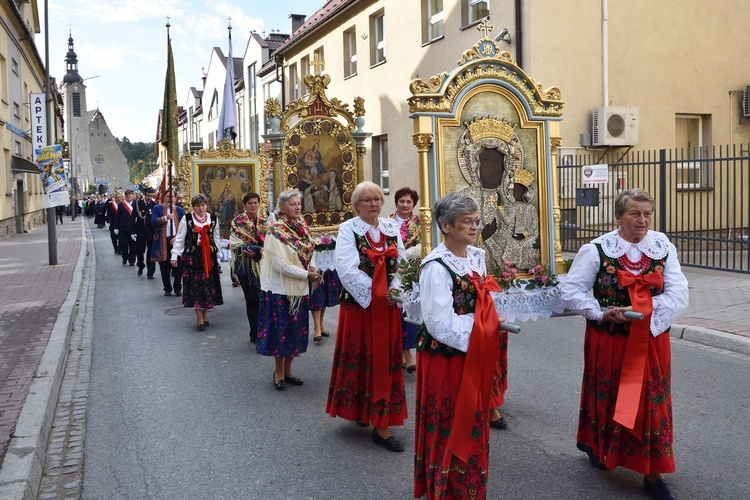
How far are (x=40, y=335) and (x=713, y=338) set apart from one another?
7758 mm

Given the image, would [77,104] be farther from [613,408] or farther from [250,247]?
[613,408]

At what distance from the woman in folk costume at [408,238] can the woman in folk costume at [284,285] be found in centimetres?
91

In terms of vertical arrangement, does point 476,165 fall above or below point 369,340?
above

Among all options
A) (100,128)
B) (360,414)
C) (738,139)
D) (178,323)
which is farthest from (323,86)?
(100,128)

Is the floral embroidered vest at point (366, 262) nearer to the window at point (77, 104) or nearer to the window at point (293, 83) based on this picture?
the window at point (293, 83)

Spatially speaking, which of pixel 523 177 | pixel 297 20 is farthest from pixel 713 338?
pixel 297 20

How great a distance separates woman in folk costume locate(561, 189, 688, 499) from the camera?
400 cm

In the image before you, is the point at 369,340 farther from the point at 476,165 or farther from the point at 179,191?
the point at 179,191

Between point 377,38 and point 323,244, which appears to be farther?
point 377,38

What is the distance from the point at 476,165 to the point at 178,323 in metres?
6.23

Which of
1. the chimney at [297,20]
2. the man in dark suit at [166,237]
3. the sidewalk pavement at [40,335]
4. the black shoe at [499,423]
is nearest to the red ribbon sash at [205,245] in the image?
the sidewalk pavement at [40,335]

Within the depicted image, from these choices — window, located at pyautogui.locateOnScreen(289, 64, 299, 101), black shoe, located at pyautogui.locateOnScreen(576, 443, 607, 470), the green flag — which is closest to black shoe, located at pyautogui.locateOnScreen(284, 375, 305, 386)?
black shoe, located at pyautogui.locateOnScreen(576, 443, 607, 470)

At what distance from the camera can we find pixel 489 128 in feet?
17.4

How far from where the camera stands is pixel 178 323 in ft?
33.2
